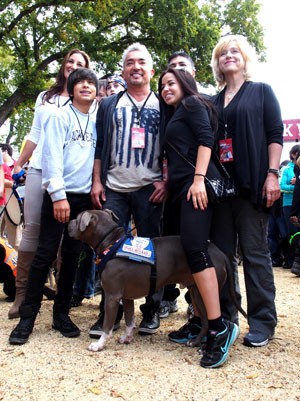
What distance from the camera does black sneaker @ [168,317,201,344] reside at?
13.4 feet

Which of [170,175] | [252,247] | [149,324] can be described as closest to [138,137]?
[170,175]

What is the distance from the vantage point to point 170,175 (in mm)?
3863

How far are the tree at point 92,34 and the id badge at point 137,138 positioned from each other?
14010 mm

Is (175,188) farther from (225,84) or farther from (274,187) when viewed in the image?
(225,84)

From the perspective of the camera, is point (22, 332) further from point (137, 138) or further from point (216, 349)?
A: point (137, 138)

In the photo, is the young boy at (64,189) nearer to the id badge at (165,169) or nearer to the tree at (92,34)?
the id badge at (165,169)

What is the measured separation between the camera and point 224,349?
354 centimetres

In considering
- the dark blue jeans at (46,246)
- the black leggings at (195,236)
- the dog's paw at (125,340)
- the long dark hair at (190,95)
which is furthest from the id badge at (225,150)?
the dog's paw at (125,340)

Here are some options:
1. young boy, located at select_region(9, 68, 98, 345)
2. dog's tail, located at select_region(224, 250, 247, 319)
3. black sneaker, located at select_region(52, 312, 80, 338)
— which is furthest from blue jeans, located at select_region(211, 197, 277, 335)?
black sneaker, located at select_region(52, 312, 80, 338)

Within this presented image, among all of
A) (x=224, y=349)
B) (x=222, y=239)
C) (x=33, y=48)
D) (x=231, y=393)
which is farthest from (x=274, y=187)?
(x=33, y=48)

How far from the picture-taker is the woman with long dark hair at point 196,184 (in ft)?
11.7

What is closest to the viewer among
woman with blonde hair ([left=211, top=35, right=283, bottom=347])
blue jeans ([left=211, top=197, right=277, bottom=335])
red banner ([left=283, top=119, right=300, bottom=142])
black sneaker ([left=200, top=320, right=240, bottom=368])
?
black sneaker ([left=200, top=320, right=240, bottom=368])

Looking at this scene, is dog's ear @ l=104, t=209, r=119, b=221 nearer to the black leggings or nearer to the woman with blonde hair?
the black leggings

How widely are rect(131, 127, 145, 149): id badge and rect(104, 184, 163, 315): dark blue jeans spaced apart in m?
0.39
